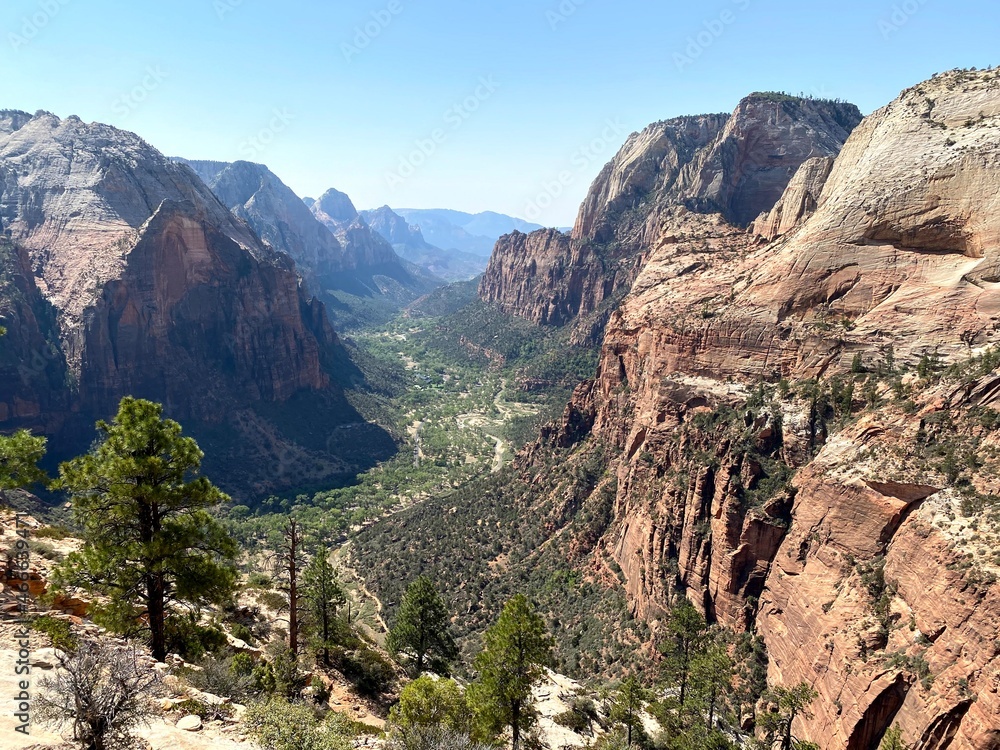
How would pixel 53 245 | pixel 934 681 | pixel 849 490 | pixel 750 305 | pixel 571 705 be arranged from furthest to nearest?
pixel 53 245, pixel 750 305, pixel 571 705, pixel 849 490, pixel 934 681

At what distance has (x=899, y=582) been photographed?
90.9 feet

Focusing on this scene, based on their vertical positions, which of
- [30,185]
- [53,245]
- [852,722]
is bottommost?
[852,722]

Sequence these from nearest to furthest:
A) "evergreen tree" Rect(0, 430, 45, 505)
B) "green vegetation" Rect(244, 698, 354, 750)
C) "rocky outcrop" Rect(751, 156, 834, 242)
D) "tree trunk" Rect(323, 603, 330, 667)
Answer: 1. "green vegetation" Rect(244, 698, 354, 750)
2. "evergreen tree" Rect(0, 430, 45, 505)
3. "tree trunk" Rect(323, 603, 330, 667)
4. "rocky outcrop" Rect(751, 156, 834, 242)

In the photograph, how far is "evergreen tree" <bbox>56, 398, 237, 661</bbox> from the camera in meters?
16.2

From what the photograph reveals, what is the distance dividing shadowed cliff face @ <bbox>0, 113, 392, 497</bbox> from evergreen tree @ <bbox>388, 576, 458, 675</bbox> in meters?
73.6

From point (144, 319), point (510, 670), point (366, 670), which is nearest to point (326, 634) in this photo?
point (366, 670)

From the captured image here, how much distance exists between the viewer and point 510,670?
24.6 m

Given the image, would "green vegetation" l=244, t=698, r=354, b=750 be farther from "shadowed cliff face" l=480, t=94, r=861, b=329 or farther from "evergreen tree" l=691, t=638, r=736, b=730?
"shadowed cliff face" l=480, t=94, r=861, b=329

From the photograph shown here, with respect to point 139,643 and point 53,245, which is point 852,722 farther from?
point 53,245

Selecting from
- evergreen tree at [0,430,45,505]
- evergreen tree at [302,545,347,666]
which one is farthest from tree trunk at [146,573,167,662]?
evergreen tree at [302,545,347,666]

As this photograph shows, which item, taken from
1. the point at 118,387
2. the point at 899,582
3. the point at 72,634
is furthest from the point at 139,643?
the point at 118,387

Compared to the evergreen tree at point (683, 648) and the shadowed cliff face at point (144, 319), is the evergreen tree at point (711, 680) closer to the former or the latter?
the evergreen tree at point (683, 648)

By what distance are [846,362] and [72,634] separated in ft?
164

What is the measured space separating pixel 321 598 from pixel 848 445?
35890mm
